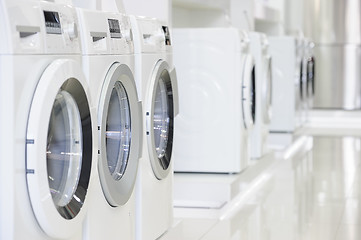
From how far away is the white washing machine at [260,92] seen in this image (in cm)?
584

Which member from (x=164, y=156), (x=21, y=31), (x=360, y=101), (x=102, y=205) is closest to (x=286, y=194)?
(x=164, y=156)

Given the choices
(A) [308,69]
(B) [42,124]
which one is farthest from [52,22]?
(A) [308,69]

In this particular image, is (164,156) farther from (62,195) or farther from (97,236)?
(62,195)

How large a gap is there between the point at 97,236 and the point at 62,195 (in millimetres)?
383

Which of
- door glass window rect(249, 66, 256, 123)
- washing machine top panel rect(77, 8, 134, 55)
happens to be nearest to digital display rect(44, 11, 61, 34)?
washing machine top panel rect(77, 8, 134, 55)

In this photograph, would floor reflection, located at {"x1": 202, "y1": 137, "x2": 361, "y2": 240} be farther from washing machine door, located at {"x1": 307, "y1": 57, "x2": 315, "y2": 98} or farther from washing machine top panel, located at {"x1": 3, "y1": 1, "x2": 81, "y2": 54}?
washing machine door, located at {"x1": 307, "y1": 57, "x2": 315, "y2": 98}

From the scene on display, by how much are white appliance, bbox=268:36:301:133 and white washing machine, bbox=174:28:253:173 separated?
2.66 metres

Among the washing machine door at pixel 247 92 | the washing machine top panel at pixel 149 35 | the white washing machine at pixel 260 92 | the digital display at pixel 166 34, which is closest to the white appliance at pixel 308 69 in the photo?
the white washing machine at pixel 260 92

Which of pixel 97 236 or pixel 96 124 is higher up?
pixel 96 124

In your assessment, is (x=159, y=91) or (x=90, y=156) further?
(x=159, y=91)

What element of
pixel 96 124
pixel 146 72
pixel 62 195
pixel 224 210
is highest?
pixel 146 72

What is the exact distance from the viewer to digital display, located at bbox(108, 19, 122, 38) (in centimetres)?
288

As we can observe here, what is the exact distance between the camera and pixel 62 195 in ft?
7.80

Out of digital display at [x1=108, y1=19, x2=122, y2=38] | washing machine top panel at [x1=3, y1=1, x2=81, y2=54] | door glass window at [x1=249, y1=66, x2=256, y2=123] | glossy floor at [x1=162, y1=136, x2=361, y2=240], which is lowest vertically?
glossy floor at [x1=162, y1=136, x2=361, y2=240]
